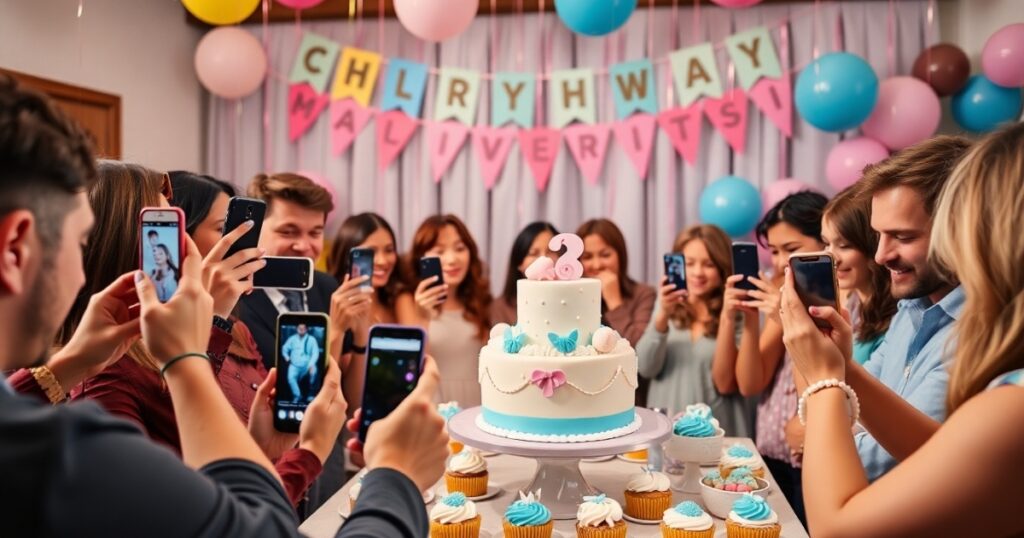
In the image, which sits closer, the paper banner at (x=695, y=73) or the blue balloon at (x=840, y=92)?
the blue balloon at (x=840, y=92)

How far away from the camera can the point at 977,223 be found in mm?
1236

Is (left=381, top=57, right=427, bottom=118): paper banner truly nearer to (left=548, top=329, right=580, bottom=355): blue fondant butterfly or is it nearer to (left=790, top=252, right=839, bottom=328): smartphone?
(left=548, top=329, right=580, bottom=355): blue fondant butterfly

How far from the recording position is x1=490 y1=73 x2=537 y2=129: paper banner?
15.9 ft

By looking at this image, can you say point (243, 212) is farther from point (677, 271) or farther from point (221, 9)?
point (221, 9)

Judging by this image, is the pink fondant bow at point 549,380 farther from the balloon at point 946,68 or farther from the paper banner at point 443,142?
the balloon at point 946,68

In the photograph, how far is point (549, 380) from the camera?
2.27 metres

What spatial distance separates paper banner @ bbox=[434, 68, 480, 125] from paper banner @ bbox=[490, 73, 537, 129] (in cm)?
14

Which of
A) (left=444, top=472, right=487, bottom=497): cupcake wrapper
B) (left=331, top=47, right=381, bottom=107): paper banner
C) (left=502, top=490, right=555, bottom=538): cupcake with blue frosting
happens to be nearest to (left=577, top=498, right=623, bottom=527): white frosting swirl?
(left=502, top=490, right=555, bottom=538): cupcake with blue frosting

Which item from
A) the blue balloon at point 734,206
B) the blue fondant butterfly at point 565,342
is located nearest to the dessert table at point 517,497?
the blue fondant butterfly at point 565,342

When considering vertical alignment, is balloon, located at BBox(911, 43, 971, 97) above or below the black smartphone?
above

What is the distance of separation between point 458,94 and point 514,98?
36cm

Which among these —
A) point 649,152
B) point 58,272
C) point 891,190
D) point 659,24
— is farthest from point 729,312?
point 58,272

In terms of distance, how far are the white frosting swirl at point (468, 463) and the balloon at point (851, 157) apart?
9.33ft

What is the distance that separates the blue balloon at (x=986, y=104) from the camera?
4062mm
